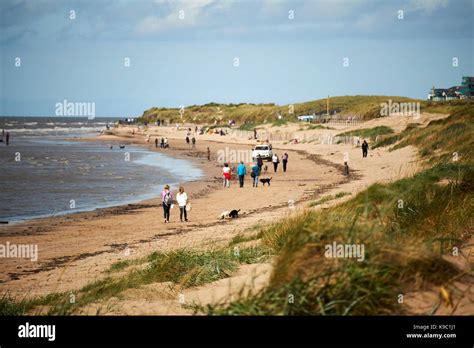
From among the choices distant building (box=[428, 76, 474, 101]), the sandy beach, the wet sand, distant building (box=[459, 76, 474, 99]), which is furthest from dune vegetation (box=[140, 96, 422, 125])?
the wet sand

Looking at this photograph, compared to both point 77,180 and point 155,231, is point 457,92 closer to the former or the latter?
point 77,180

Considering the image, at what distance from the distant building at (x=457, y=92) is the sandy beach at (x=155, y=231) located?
53.0 m

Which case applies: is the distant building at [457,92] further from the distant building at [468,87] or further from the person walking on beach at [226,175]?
the person walking on beach at [226,175]

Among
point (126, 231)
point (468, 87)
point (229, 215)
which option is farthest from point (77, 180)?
point (468, 87)

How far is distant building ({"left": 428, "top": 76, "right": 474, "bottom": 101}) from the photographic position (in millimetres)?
85375

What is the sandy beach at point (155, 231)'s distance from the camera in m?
11.7

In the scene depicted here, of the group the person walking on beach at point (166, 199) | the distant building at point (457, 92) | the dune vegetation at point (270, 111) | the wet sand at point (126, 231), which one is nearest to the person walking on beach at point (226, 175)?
the wet sand at point (126, 231)

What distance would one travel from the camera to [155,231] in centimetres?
1945

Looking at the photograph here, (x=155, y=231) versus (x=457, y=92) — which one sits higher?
(x=457, y=92)

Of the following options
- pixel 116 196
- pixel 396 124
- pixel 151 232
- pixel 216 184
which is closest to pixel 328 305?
pixel 151 232

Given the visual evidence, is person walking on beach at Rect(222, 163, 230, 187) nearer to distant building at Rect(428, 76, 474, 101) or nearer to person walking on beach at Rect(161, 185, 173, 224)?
person walking on beach at Rect(161, 185, 173, 224)

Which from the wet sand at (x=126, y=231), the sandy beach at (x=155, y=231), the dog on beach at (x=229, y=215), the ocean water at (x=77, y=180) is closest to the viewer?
the sandy beach at (x=155, y=231)

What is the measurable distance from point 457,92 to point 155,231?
85780 millimetres

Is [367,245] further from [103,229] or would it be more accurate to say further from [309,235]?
[103,229]
